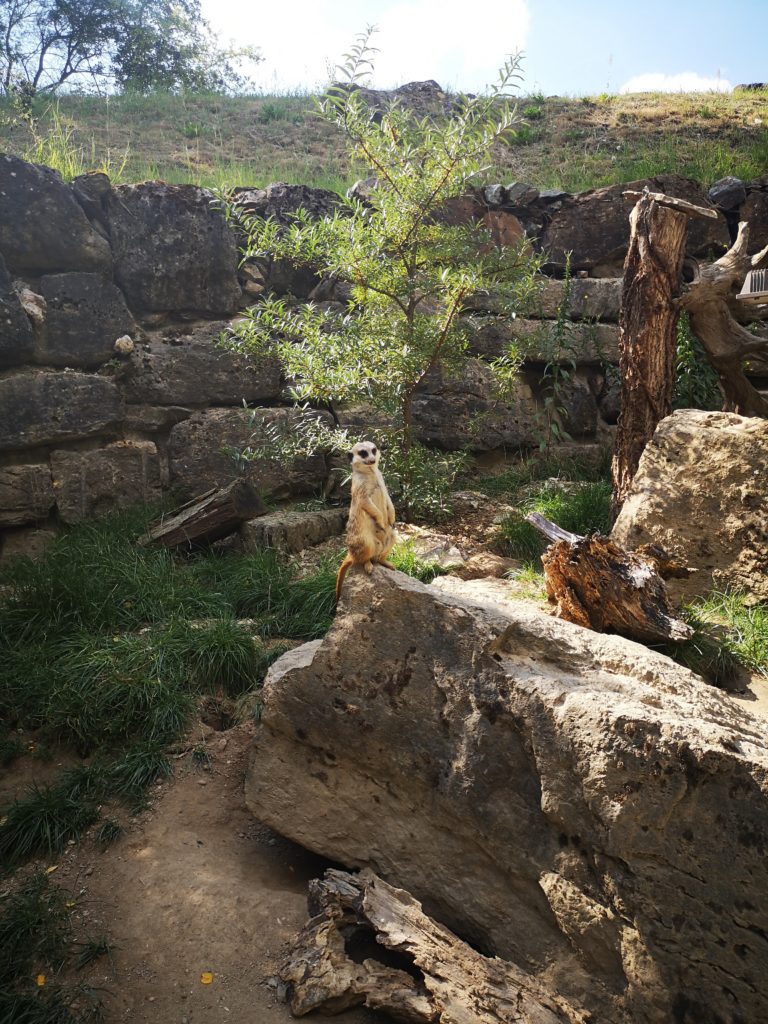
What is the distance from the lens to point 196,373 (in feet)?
21.7

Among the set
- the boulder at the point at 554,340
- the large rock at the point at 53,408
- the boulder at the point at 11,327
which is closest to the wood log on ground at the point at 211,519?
the large rock at the point at 53,408

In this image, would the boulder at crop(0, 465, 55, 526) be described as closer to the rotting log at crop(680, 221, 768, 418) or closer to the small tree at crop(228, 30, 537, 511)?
the small tree at crop(228, 30, 537, 511)

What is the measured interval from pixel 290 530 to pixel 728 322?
385 centimetres

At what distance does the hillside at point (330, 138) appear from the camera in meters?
9.34

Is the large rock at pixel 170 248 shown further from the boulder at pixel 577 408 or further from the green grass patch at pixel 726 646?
the green grass patch at pixel 726 646

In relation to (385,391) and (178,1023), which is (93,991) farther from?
(385,391)

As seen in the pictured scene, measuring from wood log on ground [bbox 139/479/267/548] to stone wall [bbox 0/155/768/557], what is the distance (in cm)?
64

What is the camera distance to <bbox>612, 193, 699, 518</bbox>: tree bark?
5.59 meters

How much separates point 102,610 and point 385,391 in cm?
271

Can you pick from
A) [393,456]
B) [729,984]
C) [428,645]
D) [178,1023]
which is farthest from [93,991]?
[393,456]

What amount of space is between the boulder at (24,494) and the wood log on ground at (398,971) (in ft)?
13.6

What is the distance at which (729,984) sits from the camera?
2.30 m

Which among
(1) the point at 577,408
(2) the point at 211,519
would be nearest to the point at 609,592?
(2) the point at 211,519

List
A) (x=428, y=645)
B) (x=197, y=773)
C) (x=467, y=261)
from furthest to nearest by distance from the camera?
(x=467, y=261)
(x=197, y=773)
(x=428, y=645)
